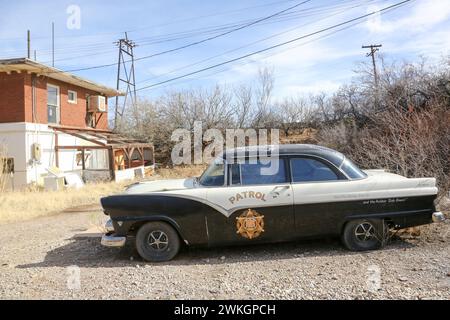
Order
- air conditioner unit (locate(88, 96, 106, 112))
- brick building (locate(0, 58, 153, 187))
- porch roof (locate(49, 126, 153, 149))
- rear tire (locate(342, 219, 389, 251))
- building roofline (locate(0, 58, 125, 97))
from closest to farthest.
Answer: rear tire (locate(342, 219, 389, 251))
building roofline (locate(0, 58, 125, 97))
brick building (locate(0, 58, 153, 187))
porch roof (locate(49, 126, 153, 149))
air conditioner unit (locate(88, 96, 106, 112))

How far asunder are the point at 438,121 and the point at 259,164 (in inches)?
342

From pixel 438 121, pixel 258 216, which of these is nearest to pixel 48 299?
pixel 258 216

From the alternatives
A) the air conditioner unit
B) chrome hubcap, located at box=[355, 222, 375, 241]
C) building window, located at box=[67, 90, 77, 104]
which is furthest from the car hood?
the air conditioner unit

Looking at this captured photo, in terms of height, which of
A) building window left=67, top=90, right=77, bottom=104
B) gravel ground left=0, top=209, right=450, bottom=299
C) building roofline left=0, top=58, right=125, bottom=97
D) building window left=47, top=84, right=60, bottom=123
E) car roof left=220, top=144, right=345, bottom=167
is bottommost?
gravel ground left=0, top=209, right=450, bottom=299

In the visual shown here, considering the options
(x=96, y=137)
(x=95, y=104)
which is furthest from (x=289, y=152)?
(x=95, y=104)

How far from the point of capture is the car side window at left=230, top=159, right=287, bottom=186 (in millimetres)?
5273

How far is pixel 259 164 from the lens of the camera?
5395 millimetres

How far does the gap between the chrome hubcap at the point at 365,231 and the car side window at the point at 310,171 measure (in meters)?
0.76

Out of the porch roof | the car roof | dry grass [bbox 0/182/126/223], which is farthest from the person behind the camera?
the porch roof

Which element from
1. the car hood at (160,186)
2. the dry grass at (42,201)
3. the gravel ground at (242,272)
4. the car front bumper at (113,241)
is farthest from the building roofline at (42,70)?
the car front bumper at (113,241)

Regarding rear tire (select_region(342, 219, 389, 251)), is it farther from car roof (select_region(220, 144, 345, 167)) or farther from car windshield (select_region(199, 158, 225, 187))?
car windshield (select_region(199, 158, 225, 187))

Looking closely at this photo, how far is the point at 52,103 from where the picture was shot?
1675cm

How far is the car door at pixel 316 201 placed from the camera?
5.18 metres
